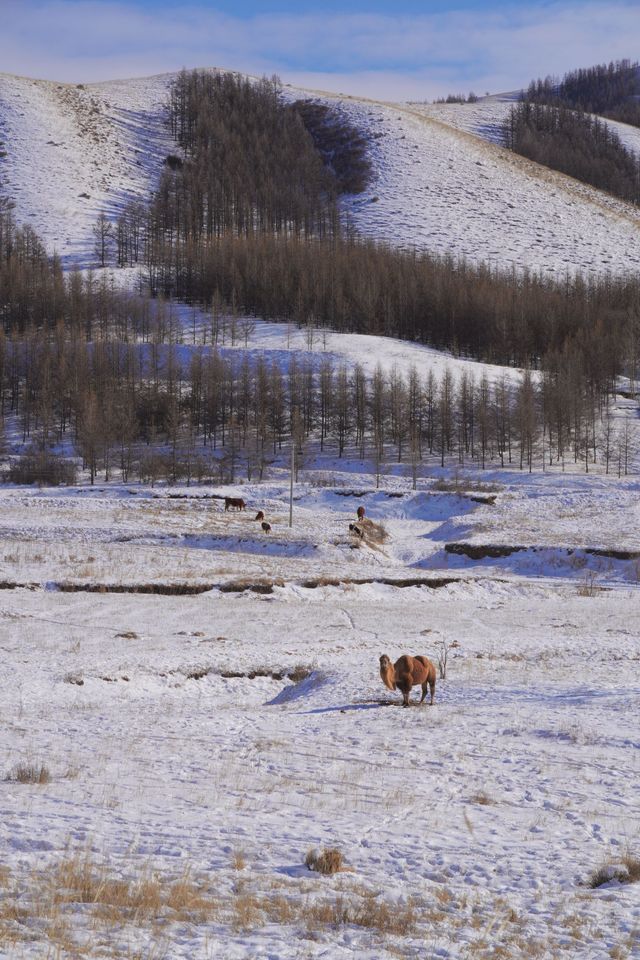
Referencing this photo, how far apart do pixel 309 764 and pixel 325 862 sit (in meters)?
4.09

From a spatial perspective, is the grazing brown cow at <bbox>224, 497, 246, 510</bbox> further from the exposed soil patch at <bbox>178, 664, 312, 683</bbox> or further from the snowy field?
the exposed soil patch at <bbox>178, 664, 312, 683</bbox>

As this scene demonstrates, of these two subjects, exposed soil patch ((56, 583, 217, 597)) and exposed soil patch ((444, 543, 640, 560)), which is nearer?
exposed soil patch ((56, 583, 217, 597))

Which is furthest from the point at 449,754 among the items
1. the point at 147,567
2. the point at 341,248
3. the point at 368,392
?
the point at 341,248

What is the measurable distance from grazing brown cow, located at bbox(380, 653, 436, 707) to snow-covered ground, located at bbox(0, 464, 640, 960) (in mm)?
513

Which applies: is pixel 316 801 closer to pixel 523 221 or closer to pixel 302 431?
pixel 302 431

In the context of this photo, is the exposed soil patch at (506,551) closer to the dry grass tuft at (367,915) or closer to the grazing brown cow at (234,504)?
the grazing brown cow at (234,504)

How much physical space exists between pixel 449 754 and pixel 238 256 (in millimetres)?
124574

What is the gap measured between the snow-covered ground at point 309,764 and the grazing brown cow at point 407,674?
0.51m

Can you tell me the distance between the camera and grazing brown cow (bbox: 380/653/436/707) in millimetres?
16641

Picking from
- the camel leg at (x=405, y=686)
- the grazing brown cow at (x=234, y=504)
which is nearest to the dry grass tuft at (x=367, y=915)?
the camel leg at (x=405, y=686)

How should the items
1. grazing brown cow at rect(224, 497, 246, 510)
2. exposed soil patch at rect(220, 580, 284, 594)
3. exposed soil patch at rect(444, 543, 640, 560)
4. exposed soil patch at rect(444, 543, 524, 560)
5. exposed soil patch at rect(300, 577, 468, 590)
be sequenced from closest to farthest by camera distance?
exposed soil patch at rect(220, 580, 284, 594)
exposed soil patch at rect(300, 577, 468, 590)
exposed soil patch at rect(444, 543, 640, 560)
exposed soil patch at rect(444, 543, 524, 560)
grazing brown cow at rect(224, 497, 246, 510)

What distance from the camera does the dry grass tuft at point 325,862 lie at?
316 inches

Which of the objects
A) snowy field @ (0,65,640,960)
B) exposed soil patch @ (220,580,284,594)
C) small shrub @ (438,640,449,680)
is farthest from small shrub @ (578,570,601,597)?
exposed soil patch @ (220,580,284,594)

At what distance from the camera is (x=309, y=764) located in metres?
12.1
